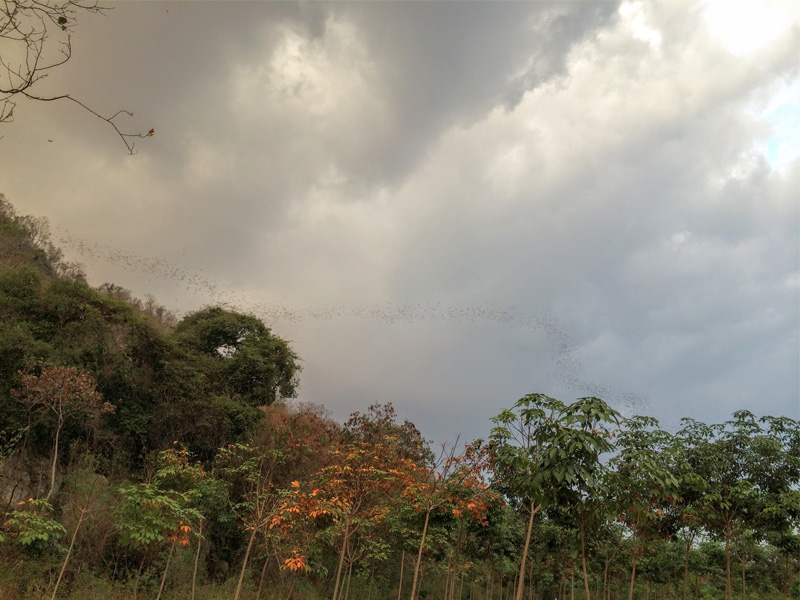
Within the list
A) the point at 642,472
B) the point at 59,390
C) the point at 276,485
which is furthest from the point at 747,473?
the point at 59,390

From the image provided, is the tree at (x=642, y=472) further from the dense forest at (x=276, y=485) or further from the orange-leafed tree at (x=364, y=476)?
the orange-leafed tree at (x=364, y=476)

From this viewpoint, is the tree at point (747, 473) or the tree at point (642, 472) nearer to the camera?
the tree at point (642, 472)

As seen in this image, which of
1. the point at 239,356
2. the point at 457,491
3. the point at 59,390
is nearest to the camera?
the point at 457,491

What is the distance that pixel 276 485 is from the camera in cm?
1755

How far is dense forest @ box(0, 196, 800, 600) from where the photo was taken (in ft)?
33.8

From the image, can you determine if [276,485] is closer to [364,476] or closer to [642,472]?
[364,476]

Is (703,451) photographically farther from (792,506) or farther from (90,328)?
(90,328)

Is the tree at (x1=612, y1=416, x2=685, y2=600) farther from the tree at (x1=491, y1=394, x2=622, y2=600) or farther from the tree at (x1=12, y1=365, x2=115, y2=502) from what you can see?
the tree at (x1=12, y1=365, x2=115, y2=502)

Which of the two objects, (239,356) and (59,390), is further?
(239,356)

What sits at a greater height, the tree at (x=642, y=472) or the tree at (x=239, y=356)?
the tree at (x=239, y=356)

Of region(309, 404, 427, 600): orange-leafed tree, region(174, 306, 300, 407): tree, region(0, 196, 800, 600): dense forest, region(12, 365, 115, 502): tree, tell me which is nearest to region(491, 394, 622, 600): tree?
region(0, 196, 800, 600): dense forest

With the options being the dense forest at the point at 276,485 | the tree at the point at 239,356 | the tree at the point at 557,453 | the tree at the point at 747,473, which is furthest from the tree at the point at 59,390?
the tree at the point at 747,473

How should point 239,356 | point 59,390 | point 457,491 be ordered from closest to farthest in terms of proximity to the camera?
point 457,491 < point 59,390 < point 239,356

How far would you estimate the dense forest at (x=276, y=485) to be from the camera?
1029 centimetres
